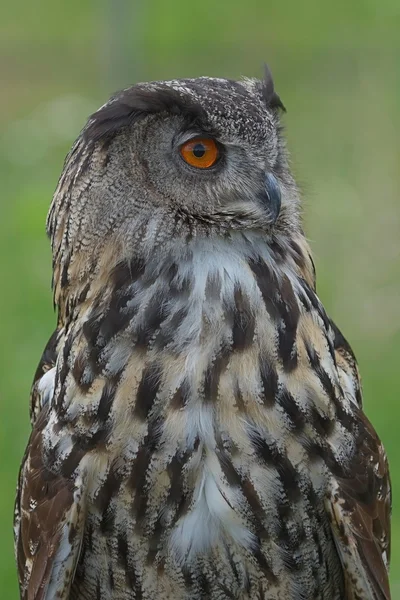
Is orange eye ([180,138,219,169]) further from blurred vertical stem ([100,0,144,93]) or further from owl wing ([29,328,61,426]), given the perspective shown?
blurred vertical stem ([100,0,144,93])

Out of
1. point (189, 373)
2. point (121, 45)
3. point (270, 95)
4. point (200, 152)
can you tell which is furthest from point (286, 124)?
point (121, 45)

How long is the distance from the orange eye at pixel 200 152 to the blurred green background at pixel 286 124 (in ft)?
1.22

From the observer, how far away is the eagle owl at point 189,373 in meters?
2.67

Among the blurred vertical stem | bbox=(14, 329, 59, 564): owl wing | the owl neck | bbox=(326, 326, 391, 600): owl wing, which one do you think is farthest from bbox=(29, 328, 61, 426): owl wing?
the blurred vertical stem

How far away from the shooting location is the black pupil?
8.77 ft

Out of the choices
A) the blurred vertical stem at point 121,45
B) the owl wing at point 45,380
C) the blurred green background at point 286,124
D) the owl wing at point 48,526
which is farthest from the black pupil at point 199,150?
the blurred vertical stem at point 121,45

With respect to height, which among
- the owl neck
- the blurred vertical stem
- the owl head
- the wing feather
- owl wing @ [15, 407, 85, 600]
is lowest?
the wing feather

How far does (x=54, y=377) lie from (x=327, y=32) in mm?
7694

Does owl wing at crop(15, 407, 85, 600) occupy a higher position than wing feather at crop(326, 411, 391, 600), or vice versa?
owl wing at crop(15, 407, 85, 600)

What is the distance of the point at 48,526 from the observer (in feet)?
9.13

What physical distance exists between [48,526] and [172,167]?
0.90 metres

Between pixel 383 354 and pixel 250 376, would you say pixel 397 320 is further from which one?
pixel 250 376

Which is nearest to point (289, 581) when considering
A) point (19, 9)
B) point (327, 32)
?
point (327, 32)

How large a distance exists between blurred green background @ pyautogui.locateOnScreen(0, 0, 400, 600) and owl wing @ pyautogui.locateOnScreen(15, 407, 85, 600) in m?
0.93
